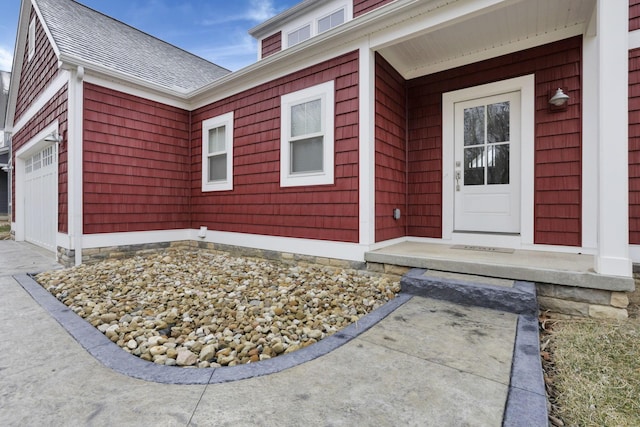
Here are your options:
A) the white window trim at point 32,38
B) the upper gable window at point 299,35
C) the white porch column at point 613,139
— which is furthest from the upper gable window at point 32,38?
the white porch column at point 613,139

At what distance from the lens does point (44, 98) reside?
18.2 feet

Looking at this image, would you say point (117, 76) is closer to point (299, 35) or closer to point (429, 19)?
point (299, 35)

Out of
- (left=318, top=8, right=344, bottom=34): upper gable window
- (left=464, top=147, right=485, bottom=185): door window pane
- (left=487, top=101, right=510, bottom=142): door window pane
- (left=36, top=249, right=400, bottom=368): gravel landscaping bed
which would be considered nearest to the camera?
(left=36, top=249, right=400, bottom=368): gravel landscaping bed

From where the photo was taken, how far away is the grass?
1303 mm

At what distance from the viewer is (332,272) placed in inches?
144

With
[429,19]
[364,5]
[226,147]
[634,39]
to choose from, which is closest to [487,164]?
[634,39]

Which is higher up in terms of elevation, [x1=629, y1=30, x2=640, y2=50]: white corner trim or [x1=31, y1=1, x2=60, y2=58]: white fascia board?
[x1=31, y1=1, x2=60, y2=58]: white fascia board

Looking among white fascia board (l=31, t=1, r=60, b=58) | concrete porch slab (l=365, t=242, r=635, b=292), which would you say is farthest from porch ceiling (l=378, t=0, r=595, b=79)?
white fascia board (l=31, t=1, r=60, b=58)

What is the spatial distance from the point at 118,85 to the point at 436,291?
212 inches

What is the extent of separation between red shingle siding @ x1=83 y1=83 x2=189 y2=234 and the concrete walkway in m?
3.05

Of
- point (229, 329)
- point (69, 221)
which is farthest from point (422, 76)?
point (69, 221)

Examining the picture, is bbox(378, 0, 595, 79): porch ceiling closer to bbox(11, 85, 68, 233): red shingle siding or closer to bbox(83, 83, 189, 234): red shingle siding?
bbox(83, 83, 189, 234): red shingle siding

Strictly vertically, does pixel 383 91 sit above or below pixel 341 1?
below

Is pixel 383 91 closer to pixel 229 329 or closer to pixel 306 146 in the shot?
pixel 306 146
